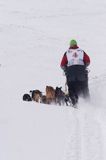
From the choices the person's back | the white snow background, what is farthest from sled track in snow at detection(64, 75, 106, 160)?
the person's back

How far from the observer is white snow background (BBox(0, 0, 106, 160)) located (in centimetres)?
756

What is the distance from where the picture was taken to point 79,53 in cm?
1289

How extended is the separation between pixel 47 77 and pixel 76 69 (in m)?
4.96

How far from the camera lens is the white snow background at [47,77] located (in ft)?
24.8

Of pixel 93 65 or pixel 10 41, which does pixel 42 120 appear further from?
pixel 10 41

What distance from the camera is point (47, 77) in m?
17.8

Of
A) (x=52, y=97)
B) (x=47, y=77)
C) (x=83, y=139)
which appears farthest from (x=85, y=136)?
(x=47, y=77)

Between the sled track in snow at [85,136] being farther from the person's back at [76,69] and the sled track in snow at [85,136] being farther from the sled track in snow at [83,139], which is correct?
the person's back at [76,69]

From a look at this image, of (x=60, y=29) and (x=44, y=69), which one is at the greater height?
(x=60, y=29)

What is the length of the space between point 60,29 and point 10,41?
3.96 meters

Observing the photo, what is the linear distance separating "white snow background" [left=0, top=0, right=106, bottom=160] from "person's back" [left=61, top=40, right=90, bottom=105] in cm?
40

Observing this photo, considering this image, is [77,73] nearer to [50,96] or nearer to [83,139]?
[50,96]

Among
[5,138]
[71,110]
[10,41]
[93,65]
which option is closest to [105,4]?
[10,41]

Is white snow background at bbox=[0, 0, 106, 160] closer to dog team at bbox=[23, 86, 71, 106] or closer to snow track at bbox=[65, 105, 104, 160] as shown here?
snow track at bbox=[65, 105, 104, 160]
